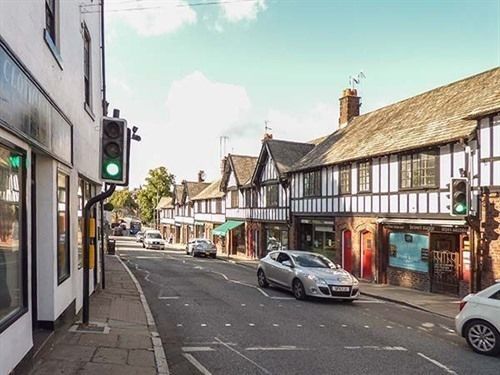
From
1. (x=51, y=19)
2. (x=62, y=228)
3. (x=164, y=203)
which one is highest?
(x=51, y=19)

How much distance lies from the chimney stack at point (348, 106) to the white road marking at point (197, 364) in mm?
23746

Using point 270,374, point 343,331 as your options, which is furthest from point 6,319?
point 343,331

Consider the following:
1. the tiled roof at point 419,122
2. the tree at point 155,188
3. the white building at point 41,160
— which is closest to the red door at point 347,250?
the tiled roof at point 419,122

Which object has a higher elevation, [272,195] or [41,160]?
[41,160]

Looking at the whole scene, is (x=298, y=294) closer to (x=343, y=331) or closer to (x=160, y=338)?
(x=343, y=331)

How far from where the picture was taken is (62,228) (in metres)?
9.21

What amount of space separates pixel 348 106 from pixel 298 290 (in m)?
17.2

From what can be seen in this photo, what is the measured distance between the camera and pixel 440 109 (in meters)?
20.3

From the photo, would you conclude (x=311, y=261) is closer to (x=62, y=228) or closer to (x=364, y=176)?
(x=364, y=176)

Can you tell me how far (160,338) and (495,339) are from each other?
6.01 meters

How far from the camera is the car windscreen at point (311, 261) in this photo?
16438 millimetres

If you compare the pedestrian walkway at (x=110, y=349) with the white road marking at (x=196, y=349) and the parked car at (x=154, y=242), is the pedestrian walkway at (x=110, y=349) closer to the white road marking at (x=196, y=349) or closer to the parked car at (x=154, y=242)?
the white road marking at (x=196, y=349)

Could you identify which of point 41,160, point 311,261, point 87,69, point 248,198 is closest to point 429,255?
point 311,261

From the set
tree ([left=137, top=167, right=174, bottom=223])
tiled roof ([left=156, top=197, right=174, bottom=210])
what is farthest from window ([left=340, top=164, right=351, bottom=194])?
tree ([left=137, top=167, right=174, bottom=223])
